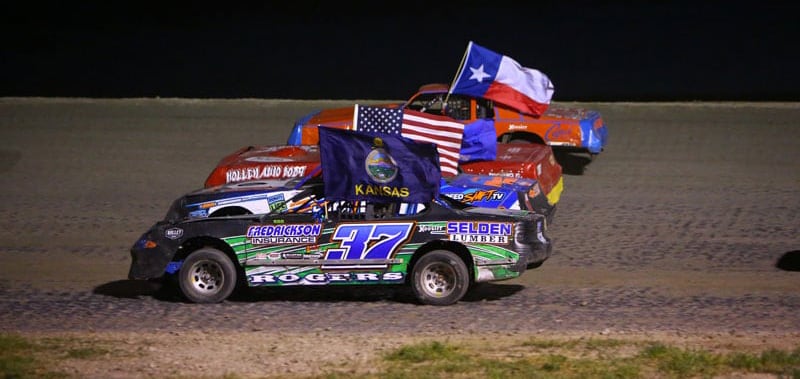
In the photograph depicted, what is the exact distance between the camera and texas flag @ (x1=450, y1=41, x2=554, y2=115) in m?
17.2

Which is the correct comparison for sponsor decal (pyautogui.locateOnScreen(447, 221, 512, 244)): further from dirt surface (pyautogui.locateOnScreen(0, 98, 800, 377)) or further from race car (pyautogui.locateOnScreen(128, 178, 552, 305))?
dirt surface (pyautogui.locateOnScreen(0, 98, 800, 377))

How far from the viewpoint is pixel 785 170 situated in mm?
17875

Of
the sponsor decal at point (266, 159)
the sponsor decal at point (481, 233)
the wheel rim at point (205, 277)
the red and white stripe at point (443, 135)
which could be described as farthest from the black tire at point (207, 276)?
the sponsor decal at point (266, 159)

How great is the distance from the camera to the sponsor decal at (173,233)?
11180 millimetres

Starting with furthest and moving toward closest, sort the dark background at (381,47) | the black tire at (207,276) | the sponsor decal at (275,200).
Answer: the dark background at (381,47) → the sponsor decal at (275,200) → the black tire at (207,276)

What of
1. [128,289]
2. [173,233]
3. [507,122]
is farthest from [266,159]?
[507,122]

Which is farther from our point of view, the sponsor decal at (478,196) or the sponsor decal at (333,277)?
the sponsor decal at (478,196)

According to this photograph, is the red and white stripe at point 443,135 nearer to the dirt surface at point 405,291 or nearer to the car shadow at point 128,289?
the dirt surface at point 405,291

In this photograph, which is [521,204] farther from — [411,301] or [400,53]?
[400,53]

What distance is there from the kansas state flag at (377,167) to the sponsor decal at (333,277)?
75 centimetres

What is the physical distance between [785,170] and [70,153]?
39.7 feet

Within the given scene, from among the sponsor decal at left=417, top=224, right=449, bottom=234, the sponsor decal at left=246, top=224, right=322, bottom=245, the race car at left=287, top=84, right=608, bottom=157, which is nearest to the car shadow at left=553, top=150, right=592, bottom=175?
the race car at left=287, top=84, right=608, bottom=157

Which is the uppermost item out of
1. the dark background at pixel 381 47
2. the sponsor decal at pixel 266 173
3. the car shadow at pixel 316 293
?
the dark background at pixel 381 47

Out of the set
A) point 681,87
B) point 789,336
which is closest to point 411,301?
point 789,336
